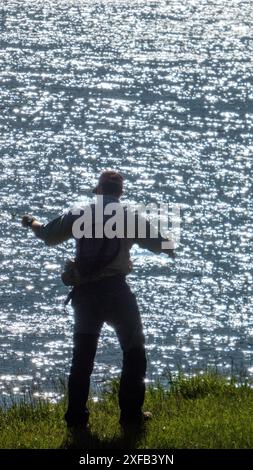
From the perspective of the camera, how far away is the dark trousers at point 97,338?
33.6 feet

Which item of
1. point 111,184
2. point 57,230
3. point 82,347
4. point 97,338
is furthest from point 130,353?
point 111,184

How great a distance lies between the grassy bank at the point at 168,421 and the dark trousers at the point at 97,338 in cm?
21

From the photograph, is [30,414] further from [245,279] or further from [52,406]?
[245,279]

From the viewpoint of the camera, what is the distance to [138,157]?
36.0m

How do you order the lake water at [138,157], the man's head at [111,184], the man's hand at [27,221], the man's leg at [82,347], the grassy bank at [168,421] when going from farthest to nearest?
the lake water at [138,157], the man's hand at [27,221], the man's head at [111,184], the man's leg at [82,347], the grassy bank at [168,421]

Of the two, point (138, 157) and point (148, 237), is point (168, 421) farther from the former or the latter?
point (138, 157)

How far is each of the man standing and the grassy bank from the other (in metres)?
0.23

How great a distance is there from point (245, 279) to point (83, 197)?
6.91 m

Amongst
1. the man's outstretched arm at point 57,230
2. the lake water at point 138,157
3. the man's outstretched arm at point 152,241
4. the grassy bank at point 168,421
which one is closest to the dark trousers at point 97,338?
the grassy bank at point 168,421

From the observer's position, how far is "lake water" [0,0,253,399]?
2312cm

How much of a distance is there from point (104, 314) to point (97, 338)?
→ 0.22 meters

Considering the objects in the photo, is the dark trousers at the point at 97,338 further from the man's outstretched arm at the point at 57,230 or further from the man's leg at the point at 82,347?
the man's outstretched arm at the point at 57,230

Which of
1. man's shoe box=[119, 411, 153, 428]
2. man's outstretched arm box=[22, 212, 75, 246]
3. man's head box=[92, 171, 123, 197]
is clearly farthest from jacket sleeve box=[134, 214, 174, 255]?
man's shoe box=[119, 411, 153, 428]

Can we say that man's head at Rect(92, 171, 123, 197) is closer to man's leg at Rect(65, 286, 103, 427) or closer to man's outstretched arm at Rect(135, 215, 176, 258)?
man's outstretched arm at Rect(135, 215, 176, 258)
